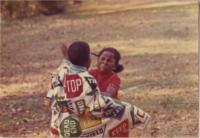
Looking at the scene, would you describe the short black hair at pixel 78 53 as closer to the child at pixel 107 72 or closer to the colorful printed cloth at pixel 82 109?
the colorful printed cloth at pixel 82 109

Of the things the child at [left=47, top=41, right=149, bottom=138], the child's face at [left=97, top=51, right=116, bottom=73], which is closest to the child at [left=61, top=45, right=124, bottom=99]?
the child's face at [left=97, top=51, right=116, bottom=73]

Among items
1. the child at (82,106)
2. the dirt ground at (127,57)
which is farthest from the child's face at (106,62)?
the dirt ground at (127,57)

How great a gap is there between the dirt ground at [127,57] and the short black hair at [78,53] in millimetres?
1822

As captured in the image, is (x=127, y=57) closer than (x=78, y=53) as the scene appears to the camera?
No

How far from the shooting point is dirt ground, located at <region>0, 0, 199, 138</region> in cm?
551

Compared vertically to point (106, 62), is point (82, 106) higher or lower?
lower

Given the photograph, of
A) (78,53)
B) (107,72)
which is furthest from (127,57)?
(78,53)

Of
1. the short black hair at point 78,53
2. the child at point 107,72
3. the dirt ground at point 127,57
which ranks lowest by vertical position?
the dirt ground at point 127,57

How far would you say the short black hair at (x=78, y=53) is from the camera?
3.30 m

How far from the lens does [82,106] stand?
3223 mm

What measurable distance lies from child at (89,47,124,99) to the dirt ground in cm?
159

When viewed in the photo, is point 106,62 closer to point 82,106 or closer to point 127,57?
point 82,106

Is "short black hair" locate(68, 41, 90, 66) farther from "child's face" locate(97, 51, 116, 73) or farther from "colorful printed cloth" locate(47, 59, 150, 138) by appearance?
"child's face" locate(97, 51, 116, 73)

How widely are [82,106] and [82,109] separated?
0.06 feet
